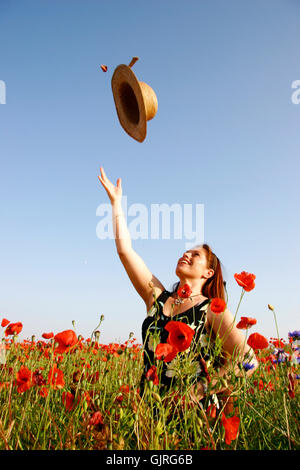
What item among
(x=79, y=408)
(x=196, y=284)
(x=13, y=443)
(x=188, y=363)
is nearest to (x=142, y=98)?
(x=196, y=284)

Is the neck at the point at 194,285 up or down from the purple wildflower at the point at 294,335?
up

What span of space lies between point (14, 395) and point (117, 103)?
261 cm

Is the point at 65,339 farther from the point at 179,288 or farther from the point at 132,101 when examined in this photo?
the point at 132,101

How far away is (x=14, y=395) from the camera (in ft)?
7.41

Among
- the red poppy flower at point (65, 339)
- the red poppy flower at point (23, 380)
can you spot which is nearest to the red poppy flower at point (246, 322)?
the red poppy flower at point (65, 339)

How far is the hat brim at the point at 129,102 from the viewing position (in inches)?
117

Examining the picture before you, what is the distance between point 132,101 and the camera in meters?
3.51

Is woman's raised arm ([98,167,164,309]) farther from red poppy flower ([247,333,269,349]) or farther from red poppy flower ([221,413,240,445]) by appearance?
red poppy flower ([221,413,240,445])

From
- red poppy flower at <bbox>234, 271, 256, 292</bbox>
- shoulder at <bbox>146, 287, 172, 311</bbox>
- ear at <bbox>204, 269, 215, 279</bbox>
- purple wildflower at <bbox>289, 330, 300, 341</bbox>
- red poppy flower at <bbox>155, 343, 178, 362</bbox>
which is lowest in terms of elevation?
red poppy flower at <bbox>155, 343, 178, 362</bbox>

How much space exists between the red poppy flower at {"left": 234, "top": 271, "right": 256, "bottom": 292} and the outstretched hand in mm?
1282

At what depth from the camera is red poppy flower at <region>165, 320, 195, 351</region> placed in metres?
1.41

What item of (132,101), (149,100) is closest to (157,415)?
(149,100)

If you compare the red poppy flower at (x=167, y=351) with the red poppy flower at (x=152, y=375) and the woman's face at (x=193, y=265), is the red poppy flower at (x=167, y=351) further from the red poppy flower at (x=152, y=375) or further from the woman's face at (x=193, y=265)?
the woman's face at (x=193, y=265)

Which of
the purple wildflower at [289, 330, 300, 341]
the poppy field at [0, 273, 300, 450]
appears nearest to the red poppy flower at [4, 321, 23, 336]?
the poppy field at [0, 273, 300, 450]
